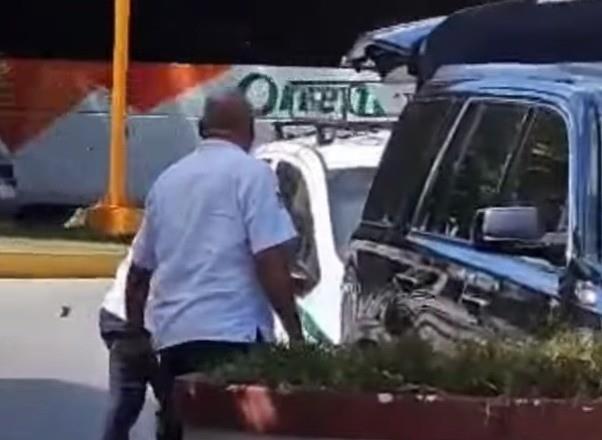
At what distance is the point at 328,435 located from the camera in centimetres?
526

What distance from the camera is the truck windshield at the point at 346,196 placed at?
407 inches

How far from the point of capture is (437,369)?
17.6ft

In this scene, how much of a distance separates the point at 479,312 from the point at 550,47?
1.88 m

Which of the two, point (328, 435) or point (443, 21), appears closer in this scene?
point (328, 435)

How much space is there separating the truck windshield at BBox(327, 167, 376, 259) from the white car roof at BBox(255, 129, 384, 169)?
44 millimetres

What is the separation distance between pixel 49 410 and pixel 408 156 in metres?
4.41

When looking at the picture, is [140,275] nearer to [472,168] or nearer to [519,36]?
[472,168]

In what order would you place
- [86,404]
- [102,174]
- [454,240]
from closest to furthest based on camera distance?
[454,240]
[86,404]
[102,174]

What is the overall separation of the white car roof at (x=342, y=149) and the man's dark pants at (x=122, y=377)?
7.16 ft

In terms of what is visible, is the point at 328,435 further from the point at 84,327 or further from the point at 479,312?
the point at 84,327

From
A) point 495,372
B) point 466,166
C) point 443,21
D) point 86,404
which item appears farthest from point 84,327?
point 495,372

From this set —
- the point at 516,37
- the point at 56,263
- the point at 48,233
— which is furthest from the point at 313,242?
the point at 48,233

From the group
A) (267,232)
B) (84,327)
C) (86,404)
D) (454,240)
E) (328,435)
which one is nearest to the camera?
(328,435)

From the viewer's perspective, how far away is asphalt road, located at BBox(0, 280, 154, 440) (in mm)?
12094
